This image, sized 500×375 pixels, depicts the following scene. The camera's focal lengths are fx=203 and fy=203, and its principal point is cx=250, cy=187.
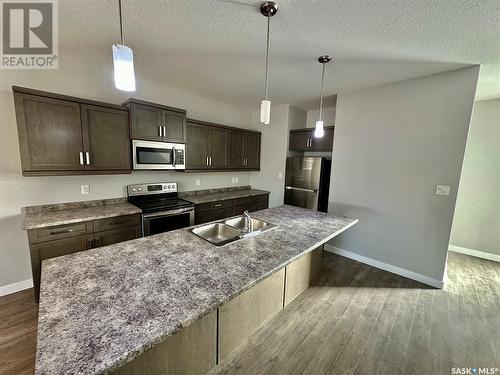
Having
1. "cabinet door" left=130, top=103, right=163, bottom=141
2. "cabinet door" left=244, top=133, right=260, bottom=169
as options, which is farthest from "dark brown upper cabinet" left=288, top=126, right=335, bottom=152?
"cabinet door" left=130, top=103, right=163, bottom=141

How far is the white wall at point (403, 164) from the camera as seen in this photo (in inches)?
93.6

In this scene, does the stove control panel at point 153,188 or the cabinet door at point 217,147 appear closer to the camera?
the stove control panel at point 153,188

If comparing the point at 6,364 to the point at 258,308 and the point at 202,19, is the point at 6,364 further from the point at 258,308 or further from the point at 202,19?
the point at 202,19

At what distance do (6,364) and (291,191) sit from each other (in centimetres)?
374

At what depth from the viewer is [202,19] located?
1.59m

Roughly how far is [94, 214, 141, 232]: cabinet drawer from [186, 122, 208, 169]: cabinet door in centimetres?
117

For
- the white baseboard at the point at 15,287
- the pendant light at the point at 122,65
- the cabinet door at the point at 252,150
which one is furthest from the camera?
the cabinet door at the point at 252,150

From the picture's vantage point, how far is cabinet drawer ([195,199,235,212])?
3166mm

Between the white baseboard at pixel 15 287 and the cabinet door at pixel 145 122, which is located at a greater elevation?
the cabinet door at pixel 145 122

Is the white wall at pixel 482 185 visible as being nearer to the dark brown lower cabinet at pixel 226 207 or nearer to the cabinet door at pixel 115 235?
the dark brown lower cabinet at pixel 226 207

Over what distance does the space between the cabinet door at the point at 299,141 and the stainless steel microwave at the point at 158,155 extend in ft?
6.80

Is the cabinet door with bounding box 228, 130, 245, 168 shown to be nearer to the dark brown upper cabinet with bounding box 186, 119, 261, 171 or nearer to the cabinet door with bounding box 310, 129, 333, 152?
the dark brown upper cabinet with bounding box 186, 119, 261, 171
